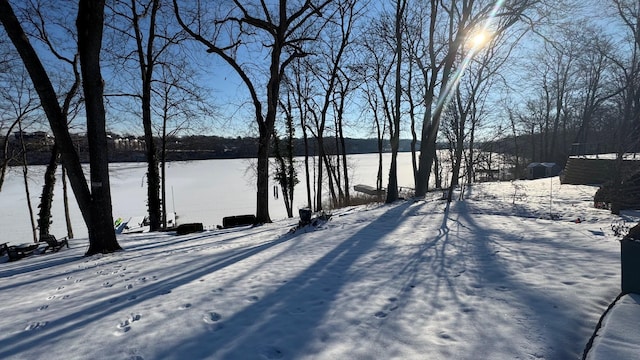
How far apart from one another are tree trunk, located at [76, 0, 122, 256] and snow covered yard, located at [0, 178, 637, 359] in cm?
137

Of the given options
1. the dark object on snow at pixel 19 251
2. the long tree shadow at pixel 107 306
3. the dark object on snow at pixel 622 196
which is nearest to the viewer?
the long tree shadow at pixel 107 306

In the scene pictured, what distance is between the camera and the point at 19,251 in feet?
28.8

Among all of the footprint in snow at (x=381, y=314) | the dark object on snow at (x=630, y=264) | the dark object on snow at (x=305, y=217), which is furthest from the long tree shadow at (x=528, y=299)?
the dark object on snow at (x=305, y=217)

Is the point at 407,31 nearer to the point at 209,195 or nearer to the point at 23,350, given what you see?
the point at 23,350

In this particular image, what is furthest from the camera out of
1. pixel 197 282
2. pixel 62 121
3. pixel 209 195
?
pixel 209 195

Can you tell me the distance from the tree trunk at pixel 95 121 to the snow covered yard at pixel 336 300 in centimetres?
137

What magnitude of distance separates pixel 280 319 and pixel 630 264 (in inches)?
126

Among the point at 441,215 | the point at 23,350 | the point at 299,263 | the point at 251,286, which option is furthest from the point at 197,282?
the point at 441,215

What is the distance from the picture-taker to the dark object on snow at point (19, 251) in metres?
8.58

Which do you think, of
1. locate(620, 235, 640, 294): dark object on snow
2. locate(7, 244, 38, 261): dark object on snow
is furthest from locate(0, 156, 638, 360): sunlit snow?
locate(7, 244, 38, 261): dark object on snow

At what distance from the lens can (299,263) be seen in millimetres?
5359

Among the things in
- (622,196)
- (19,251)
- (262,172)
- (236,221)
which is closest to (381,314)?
(262,172)

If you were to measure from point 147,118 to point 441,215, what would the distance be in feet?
39.7

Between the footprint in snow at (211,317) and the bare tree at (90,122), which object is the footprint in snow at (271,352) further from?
the bare tree at (90,122)
